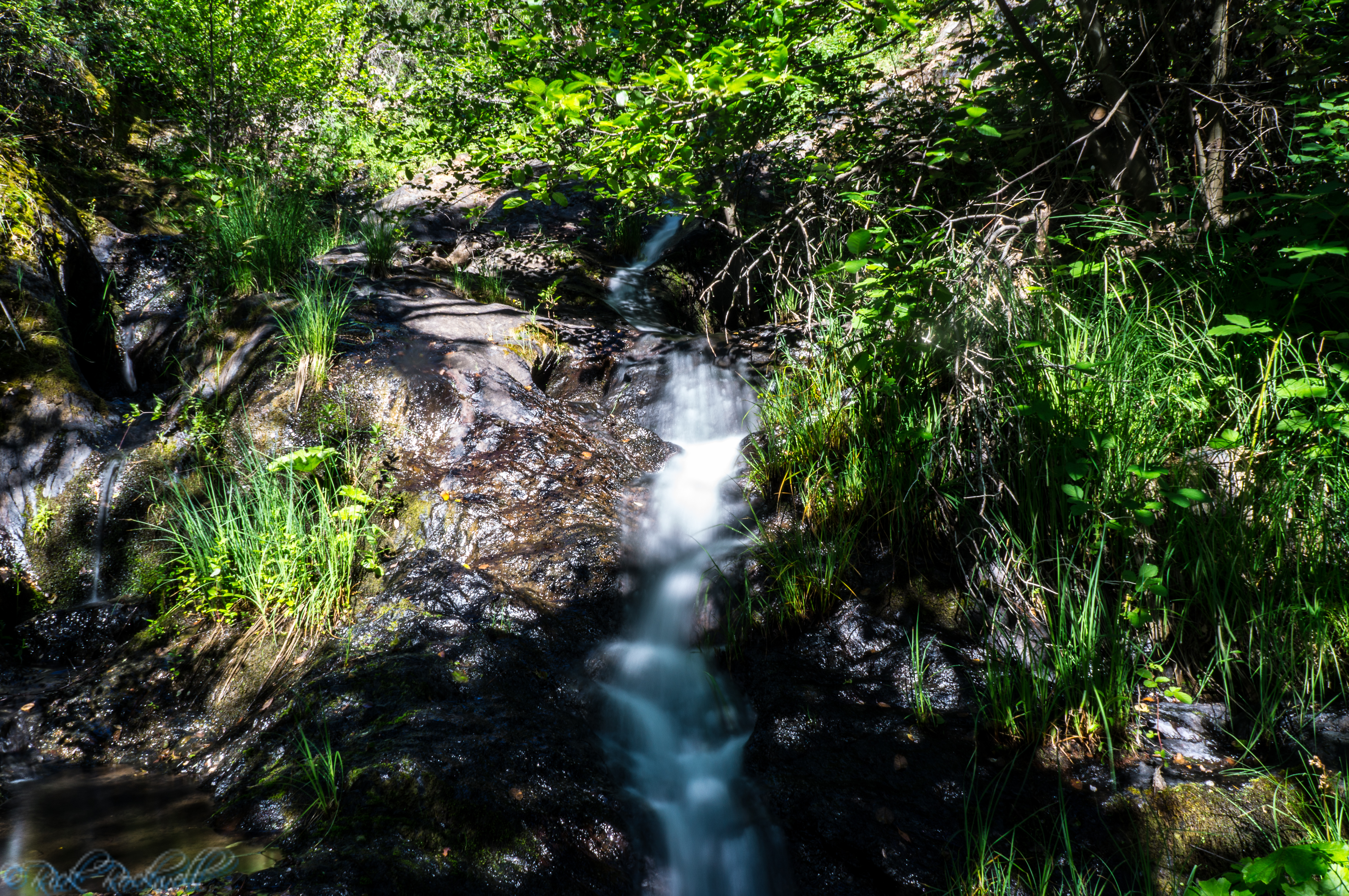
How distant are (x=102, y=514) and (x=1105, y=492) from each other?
17.9 feet

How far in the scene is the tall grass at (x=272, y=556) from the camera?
316cm

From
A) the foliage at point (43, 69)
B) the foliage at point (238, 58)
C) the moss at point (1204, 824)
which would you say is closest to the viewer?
the moss at point (1204, 824)

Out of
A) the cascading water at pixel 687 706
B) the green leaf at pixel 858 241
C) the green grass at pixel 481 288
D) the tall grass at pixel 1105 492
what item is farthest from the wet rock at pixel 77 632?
the green leaf at pixel 858 241

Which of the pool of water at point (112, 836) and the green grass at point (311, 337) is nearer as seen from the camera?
the pool of water at point (112, 836)

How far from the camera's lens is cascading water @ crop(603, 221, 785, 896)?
2469mm

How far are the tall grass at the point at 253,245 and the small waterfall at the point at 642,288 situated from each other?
313 centimetres

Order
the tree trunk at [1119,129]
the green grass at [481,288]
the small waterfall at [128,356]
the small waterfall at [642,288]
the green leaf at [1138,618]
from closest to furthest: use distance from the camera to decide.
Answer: the green leaf at [1138,618] < the tree trunk at [1119,129] < the small waterfall at [128,356] < the green grass at [481,288] < the small waterfall at [642,288]

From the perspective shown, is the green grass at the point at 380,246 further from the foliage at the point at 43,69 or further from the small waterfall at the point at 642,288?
the foliage at the point at 43,69

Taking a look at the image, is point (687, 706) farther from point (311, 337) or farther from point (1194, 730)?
point (311, 337)

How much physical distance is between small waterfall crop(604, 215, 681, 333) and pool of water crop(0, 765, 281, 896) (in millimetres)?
5093

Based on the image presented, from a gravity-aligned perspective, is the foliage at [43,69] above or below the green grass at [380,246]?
above

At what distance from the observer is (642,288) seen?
8055 mm

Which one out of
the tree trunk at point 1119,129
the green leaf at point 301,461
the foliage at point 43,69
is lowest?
the green leaf at point 301,461

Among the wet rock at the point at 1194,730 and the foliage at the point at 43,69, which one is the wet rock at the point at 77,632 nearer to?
the foliage at the point at 43,69
